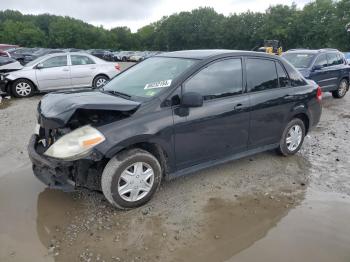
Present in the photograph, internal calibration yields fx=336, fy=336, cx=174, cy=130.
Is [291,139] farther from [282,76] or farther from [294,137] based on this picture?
[282,76]

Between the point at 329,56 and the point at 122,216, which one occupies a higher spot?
the point at 329,56

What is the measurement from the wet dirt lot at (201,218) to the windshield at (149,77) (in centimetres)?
128

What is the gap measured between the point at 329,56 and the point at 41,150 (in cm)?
959

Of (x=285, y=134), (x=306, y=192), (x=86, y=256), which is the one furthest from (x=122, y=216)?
(x=285, y=134)

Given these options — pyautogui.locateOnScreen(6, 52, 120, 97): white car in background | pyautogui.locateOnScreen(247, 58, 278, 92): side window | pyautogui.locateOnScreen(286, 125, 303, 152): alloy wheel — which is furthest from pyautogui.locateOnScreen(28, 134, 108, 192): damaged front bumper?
pyautogui.locateOnScreen(6, 52, 120, 97): white car in background

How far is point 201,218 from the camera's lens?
363 cm

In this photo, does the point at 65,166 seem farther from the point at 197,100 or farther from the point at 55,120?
the point at 197,100

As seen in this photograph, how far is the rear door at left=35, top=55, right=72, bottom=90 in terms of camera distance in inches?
Result: 420

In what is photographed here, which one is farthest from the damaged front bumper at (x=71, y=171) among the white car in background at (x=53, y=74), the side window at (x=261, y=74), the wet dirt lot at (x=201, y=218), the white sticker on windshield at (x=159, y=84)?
the white car in background at (x=53, y=74)

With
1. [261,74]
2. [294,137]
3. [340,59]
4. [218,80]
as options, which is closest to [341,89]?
[340,59]

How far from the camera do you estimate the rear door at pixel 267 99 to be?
459 cm

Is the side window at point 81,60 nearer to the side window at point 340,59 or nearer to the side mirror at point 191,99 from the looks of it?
the side window at point 340,59

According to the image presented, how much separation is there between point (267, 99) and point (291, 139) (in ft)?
3.27

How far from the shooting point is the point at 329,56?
10.5 m
